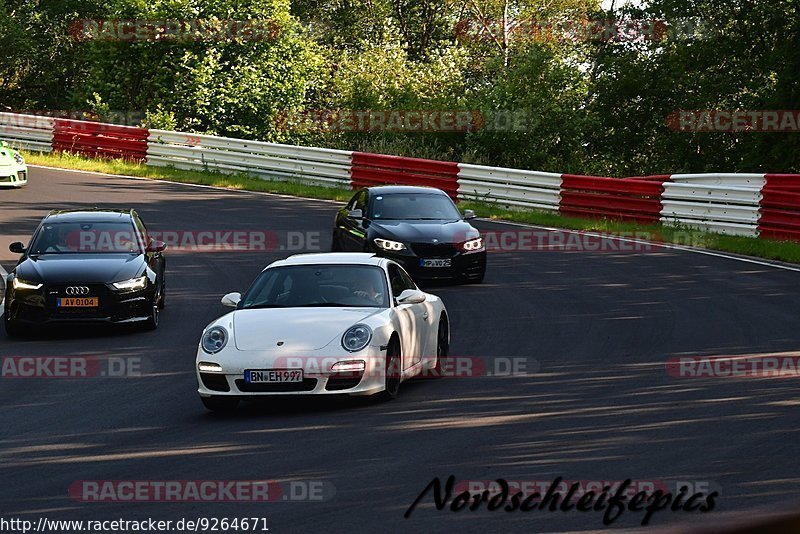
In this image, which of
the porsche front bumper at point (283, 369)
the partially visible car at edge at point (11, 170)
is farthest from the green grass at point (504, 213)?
the porsche front bumper at point (283, 369)

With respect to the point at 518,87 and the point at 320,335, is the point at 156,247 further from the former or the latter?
the point at 518,87

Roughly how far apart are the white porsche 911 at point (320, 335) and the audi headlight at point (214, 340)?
0.01 m

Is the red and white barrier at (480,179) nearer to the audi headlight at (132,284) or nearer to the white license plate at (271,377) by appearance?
the audi headlight at (132,284)

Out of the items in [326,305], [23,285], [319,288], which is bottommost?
[23,285]

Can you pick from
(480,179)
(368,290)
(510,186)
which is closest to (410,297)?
(368,290)

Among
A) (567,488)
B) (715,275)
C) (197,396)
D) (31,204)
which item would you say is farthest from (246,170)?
(567,488)

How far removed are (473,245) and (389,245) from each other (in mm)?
1274

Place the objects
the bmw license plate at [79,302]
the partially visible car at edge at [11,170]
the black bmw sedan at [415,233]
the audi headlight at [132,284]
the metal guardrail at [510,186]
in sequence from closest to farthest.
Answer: the bmw license plate at [79,302]
the audi headlight at [132,284]
the black bmw sedan at [415,233]
the metal guardrail at [510,186]
the partially visible car at edge at [11,170]

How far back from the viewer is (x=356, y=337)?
1123 centimetres

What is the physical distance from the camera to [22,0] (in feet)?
168

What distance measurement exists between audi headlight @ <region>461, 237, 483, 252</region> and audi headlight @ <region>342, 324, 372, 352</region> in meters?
8.27

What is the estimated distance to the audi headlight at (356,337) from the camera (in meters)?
11.1

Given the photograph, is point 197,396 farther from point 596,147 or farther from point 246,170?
point 596,147

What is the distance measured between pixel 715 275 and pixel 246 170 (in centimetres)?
1611
